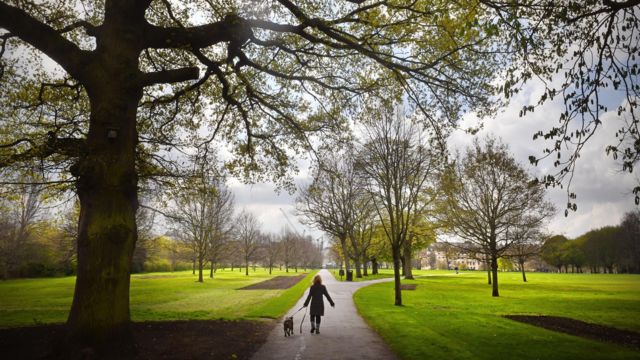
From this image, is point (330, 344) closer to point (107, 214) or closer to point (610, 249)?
point (107, 214)

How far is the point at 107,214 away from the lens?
7094 mm

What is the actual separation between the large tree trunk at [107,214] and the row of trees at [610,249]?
9591 centimetres

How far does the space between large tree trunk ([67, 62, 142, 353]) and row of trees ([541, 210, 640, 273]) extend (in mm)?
95909

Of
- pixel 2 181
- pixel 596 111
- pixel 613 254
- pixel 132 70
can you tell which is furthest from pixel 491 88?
pixel 613 254

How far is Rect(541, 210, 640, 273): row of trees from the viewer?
8694 cm

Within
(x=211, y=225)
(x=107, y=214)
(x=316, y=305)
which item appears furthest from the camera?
(x=211, y=225)

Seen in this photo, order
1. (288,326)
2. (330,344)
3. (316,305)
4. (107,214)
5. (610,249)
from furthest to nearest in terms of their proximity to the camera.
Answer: (610,249) < (316,305) < (288,326) < (330,344) < (107,214)

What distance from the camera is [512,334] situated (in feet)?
36.0

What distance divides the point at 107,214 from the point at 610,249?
120697 mm

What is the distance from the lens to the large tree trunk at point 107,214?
6727 millimetres

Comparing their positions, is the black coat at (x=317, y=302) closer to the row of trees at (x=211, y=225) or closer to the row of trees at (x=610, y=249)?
the row of trees at (x=211, y=225)

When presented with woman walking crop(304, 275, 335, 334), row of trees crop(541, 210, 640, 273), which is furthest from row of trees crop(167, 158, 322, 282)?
row of trees crop(541, 210, 640, 273)

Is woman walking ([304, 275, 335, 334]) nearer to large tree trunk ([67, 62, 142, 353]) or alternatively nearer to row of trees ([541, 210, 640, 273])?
large tree trunk ([67, 62, 142, 353])

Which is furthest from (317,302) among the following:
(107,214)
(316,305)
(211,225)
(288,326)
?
(211,225)
